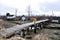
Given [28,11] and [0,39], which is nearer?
[0,39]

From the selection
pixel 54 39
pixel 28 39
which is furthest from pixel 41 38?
pixel 54 39

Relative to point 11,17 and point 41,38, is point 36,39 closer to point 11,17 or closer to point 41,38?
point 41,38

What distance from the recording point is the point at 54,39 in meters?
17.8

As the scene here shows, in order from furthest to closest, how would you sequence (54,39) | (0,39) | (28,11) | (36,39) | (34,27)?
(28,11), (34,27), (54,39), (36,39), (0,39)

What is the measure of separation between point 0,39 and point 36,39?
3.37 m

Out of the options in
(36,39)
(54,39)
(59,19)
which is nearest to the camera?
(36,39)

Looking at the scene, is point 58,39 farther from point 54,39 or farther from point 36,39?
point 36,39

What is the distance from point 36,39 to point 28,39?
8.38ft

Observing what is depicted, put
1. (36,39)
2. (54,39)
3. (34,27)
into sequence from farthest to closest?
(34,27)
(54,39)
(36,39)

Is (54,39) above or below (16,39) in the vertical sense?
below

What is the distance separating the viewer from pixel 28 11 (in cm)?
7044

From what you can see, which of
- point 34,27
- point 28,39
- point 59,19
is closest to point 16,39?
point 28,39

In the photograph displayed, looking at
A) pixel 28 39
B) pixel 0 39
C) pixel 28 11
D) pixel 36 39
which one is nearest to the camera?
pixel 0 39

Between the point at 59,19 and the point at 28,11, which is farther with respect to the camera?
the point at 28,11
